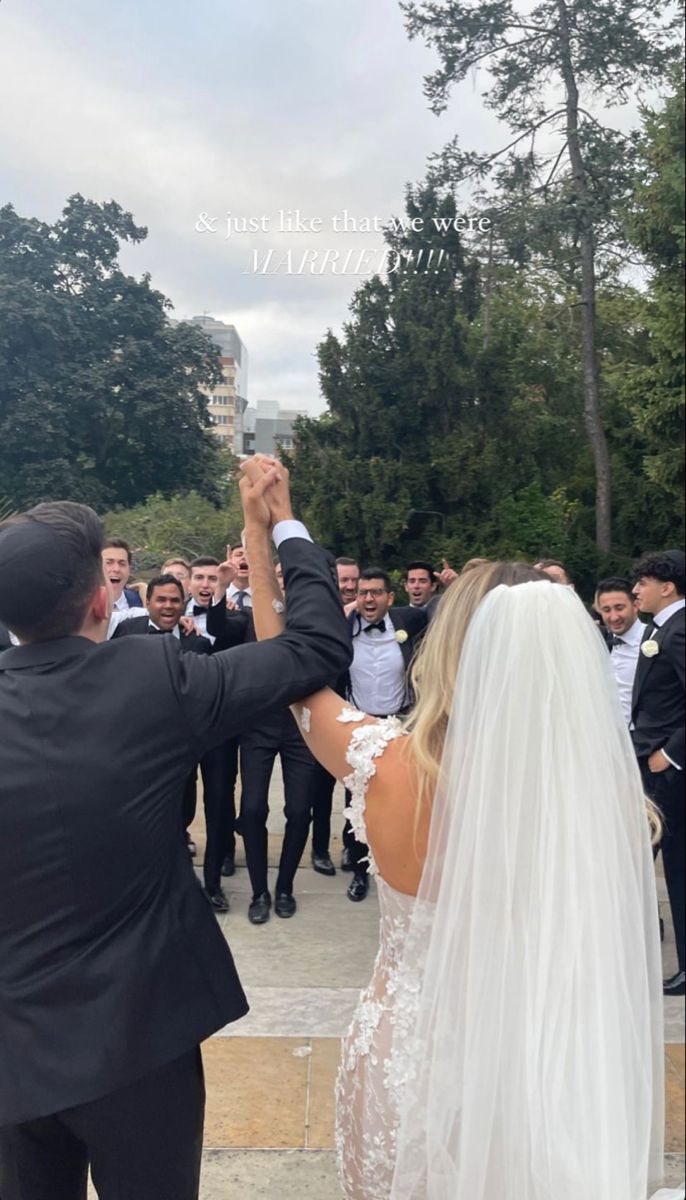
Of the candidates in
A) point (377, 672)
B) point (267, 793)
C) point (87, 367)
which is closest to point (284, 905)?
point (267, 793)

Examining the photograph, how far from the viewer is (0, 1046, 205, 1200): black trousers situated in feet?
4.19

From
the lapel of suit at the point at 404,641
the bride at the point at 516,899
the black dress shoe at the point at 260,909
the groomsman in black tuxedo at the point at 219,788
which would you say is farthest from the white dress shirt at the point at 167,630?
the bride at the point at 516,899

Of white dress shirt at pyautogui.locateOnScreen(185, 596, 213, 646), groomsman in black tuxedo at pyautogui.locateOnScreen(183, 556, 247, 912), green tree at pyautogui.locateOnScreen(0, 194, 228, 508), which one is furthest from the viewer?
white dress shirt at pyautogui.locateOnScreen(185, 596, 213, 646)

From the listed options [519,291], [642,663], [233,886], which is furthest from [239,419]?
[233,886]

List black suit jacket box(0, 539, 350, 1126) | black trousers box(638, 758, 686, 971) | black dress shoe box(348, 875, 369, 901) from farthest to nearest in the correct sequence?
black dress shoe box(348, 875, 369, 901), black trousers box(638, 758, 686, 971), black suit jacket box(0, 539, 350, 1126)

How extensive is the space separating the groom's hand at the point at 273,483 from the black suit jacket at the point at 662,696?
2.43 m

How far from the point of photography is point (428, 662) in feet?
4.45

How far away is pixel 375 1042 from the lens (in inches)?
55.7

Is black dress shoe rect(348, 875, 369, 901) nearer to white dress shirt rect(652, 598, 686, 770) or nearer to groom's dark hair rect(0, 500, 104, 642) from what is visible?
white dress shirt rect(652, 598, 686, 770)

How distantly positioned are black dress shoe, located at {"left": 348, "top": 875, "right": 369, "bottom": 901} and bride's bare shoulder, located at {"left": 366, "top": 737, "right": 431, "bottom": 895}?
3263mm

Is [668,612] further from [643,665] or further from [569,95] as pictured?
[569,95]

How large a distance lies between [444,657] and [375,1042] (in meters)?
0.66

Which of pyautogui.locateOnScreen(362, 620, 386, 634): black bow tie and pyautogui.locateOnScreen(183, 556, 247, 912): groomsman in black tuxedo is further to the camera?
pyautogui.locateOnScreen(362, 620, 386, 634): black bow tie

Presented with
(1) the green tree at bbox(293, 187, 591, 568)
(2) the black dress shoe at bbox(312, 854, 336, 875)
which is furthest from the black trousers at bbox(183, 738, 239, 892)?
(1) the green tree at bbox(293, 187, 591, 568)
